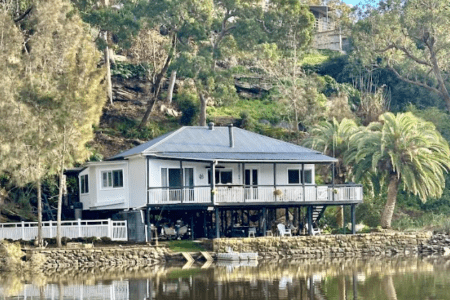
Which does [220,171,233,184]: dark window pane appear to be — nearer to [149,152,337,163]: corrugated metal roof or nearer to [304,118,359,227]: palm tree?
[149,152,337,163]: corrugated metal roof

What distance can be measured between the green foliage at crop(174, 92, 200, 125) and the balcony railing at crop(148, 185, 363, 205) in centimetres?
1738

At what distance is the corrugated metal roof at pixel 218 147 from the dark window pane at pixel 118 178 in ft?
2.64

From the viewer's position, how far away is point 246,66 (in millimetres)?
81125

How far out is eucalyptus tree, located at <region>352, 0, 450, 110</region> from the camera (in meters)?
68.9

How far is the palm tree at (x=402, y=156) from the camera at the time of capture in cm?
5688

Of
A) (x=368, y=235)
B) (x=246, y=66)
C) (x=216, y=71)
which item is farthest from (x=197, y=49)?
(x=368, y=235)

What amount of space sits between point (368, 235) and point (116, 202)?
12.9 meters

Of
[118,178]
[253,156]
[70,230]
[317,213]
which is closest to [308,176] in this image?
[317,213]

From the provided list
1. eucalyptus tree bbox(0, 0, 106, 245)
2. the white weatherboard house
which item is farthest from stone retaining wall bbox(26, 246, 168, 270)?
the white weatherboard house

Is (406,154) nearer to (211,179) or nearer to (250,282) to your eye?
(211,179)

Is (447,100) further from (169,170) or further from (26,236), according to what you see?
(26,236)

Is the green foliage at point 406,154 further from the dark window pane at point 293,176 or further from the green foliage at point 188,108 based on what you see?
the green foliage at point 188,108

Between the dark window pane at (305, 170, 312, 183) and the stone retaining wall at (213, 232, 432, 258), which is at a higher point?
the dark window pane at (305, 170, 312, 183)

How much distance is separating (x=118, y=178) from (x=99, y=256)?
271 inches
